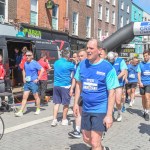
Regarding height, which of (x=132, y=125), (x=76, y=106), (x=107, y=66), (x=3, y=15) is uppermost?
(x=3, y=15)

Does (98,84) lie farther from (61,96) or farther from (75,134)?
(61,96)

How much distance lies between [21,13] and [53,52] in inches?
314

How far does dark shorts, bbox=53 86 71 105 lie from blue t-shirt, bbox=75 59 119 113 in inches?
143

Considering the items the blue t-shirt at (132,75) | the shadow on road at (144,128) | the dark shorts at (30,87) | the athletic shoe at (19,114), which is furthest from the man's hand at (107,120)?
the blue t-shirt at (132,75)

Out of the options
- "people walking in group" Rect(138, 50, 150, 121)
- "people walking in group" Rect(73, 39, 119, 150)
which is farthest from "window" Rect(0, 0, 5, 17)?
"people walking in group" Rect(73, 39, 119, 150)

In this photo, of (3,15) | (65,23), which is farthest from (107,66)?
(65,23)

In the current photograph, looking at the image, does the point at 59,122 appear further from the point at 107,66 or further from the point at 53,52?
the point at 53,52

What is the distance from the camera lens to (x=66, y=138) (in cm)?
730

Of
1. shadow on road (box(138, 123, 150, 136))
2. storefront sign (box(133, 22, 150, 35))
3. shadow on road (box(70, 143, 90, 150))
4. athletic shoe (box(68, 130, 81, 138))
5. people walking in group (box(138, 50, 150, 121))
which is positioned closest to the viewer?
shadow on road (box(70, 143, 90, 150))

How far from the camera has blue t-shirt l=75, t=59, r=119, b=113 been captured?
4824 mm

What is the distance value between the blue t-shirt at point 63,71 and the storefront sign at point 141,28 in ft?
43.3

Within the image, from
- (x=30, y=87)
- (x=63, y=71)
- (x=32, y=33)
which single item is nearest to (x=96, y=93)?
(x=63, y=71)

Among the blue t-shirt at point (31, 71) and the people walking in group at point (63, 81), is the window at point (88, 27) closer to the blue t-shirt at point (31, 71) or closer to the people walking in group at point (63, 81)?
the blue t-shirt at point (31, 71)

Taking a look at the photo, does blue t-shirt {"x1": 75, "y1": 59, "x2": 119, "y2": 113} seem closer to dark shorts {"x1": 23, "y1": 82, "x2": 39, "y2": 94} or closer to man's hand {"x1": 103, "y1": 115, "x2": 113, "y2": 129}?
man's hand {"x1": 103, "y1": 115, "x2": 113, "y2": 129}
